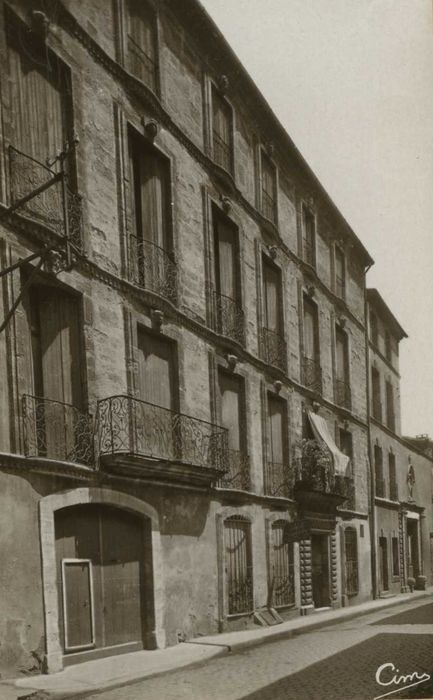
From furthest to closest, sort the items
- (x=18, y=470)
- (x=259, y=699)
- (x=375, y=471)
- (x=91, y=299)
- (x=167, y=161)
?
1. (x=375, y=471)
2. (x=167, y=161)
3. (x=91, y=299)
4. (x=18, y=470)
5. (x=259, y=699)

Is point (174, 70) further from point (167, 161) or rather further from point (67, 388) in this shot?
point (67, 388)

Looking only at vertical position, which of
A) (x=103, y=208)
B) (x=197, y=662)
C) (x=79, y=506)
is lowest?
(x=197, y=662)

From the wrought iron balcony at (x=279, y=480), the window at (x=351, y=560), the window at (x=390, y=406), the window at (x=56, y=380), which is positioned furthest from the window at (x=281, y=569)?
the window at (x=390, y=406)

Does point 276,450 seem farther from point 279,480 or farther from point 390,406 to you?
point 390,406

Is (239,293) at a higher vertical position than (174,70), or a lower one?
lower

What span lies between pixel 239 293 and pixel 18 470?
802cm

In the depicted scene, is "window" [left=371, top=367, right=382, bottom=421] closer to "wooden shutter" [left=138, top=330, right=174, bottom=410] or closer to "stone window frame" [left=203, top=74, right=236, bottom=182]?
"stone window frame" [left=203, top=74, right=236, bottom=182]

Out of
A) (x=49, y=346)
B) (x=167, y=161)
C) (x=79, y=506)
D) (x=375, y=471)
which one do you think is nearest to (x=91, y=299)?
(x=49, y=346)

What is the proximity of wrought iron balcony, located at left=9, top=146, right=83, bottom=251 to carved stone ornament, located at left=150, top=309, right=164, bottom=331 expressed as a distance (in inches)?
83.2

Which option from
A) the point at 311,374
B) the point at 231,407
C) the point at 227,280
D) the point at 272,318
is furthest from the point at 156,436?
the point at 311,374

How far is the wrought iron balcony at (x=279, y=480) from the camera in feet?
57.3

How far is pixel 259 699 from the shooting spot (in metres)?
8.47

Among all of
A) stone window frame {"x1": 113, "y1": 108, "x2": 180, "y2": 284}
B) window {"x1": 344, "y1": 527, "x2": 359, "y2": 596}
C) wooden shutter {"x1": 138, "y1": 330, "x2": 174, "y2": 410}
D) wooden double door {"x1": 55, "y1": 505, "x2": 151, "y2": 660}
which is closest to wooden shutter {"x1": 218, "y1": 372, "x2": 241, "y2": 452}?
wooden shutter {"x1": 138, "y1": 330, "x2": 174, "y2": 410}

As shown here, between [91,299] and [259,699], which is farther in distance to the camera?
[91,299]
